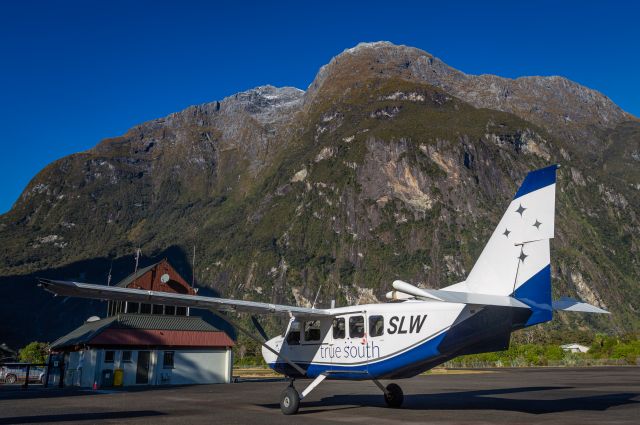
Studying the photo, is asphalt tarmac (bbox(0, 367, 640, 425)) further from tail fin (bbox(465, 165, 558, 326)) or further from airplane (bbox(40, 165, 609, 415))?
tail fin (bbox(465, 165, 558, 326))

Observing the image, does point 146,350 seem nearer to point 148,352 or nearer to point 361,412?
point 148,352

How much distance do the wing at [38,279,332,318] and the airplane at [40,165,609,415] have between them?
32mm

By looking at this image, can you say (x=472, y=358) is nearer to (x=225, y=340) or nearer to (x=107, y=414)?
(x=225, y=340)

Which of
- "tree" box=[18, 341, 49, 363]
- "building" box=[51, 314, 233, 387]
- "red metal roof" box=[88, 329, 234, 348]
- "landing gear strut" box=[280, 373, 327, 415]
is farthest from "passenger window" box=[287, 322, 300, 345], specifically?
"tree" box=[18, 341, 49, 363]

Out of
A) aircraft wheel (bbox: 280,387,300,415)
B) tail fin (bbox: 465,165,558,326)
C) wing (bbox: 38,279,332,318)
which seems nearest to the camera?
tail fin (bbox: 465,165,558,326)

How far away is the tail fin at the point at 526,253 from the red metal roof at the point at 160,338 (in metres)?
31.9

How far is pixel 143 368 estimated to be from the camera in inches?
1612

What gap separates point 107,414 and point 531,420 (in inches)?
499

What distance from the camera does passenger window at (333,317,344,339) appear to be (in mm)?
18180

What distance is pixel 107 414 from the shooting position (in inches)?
679

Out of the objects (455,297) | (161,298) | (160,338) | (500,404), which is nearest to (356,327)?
(455,297)

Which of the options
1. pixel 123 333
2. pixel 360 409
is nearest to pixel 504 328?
pixel 360 409

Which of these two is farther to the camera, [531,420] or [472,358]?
[472,358]

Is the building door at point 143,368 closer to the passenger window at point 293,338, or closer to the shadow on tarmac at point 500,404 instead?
the shadow on tarmac at point 500,404
